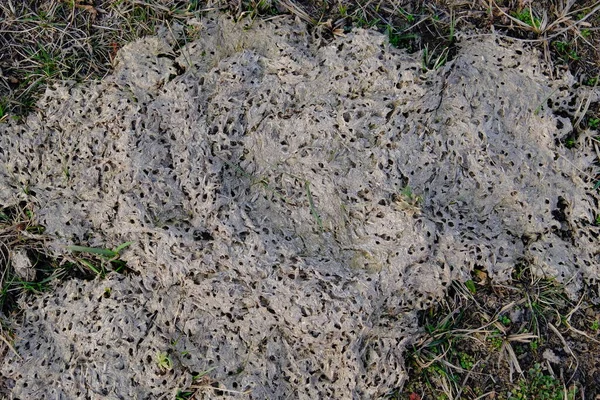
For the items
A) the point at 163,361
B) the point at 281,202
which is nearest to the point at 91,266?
the point at 163,361

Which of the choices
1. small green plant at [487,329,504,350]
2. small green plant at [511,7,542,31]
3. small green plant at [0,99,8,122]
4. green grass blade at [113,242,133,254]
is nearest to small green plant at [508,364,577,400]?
small green plant at [487,329,504,350]

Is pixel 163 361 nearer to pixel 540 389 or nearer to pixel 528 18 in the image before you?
pixel 540 389

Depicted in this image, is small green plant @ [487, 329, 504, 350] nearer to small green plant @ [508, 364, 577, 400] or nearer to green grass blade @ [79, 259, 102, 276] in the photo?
small green plant @ [508, 364, 577, 400]

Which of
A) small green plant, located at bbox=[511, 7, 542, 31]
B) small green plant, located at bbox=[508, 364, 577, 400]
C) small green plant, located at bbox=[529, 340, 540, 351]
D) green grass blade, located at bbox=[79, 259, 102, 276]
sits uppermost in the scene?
small green plant, located at bbox=[511, 7, 542, 31]

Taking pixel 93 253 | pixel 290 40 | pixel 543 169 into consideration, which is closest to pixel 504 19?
pixel 543 169

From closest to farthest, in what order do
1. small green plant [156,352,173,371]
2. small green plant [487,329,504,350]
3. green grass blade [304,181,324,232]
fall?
1. small green plant [156,352,173,371]
2. green grass blade [304,181,324,232]
3. small green plant [487,329,504,350]

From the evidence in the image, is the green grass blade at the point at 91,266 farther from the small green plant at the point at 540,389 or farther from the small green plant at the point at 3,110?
the small green plant at the point at 540,389

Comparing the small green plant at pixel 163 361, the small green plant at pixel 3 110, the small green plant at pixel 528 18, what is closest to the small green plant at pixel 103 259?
the small green plant at pixel 163 361
